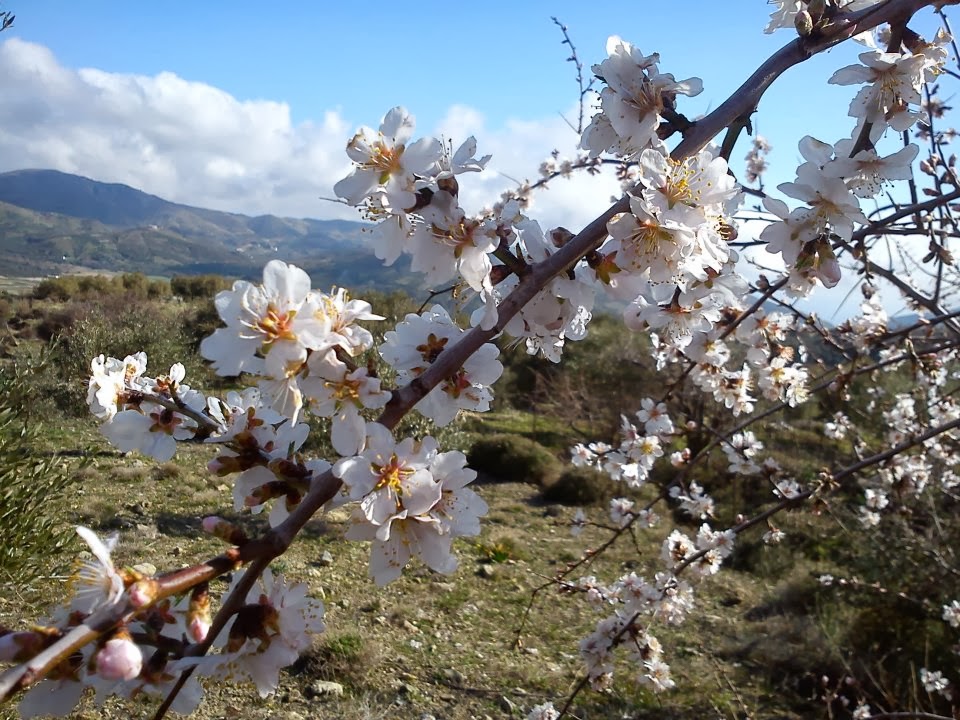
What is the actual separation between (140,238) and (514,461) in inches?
2509

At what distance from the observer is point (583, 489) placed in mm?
9133

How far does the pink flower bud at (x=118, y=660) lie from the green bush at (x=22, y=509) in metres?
3.50

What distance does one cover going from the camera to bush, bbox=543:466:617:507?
29.8 feet

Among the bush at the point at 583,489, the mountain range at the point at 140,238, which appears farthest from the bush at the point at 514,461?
the mountain range at the point at 140,238

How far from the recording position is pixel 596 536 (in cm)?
809

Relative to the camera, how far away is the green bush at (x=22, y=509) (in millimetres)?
3453

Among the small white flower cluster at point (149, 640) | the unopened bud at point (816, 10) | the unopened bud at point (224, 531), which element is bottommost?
the small white flower cluster at point (149, 640)

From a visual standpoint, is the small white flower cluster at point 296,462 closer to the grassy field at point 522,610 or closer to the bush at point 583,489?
the grassy field at point 522,610

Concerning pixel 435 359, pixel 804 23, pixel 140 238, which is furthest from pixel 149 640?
pixel 140 238

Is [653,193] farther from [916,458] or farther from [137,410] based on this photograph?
[916,458]

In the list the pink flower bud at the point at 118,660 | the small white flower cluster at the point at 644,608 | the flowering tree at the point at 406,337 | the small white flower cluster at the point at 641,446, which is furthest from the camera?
the small white flower cluster at the point at 641,446

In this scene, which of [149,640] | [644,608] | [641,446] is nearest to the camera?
[149,640]

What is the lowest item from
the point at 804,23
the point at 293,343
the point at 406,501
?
the point at 406,501

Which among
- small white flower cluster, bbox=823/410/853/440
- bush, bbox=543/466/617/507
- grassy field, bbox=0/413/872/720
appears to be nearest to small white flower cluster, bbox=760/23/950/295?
grassy field, bbox=0/413/872/720
